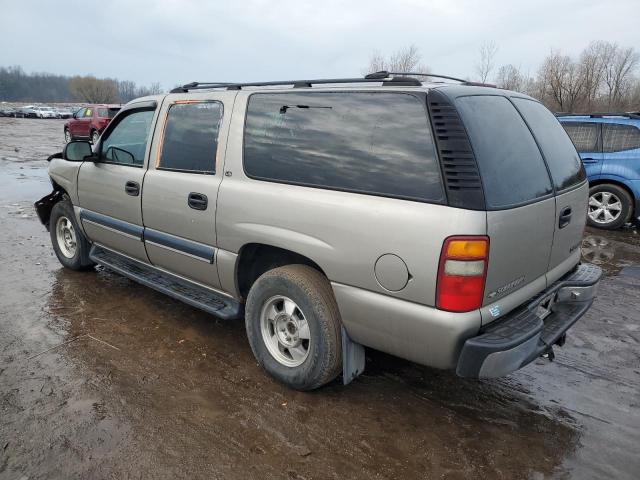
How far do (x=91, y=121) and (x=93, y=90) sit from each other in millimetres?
88254

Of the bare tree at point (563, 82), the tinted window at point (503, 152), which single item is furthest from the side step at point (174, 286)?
the bare tree at point (563, 82)

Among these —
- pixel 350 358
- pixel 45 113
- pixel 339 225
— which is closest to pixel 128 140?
pixel 339 225

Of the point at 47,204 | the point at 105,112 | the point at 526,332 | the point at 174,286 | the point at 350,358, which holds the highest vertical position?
the point at 105,112

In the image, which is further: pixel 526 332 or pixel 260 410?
pixel 260 410

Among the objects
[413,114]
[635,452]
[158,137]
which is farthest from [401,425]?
[158,137]

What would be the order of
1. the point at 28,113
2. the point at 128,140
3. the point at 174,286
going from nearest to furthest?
the point at 174,286
the point at 128,140
the point at 28,113

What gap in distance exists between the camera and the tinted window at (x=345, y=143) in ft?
8.05

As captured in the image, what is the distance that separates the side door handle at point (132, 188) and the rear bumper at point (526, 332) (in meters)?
2.89

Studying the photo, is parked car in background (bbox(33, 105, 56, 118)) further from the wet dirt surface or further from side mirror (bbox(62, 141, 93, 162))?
the wet dirt surface

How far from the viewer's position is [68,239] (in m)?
5.29

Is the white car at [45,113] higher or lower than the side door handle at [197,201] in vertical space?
higher

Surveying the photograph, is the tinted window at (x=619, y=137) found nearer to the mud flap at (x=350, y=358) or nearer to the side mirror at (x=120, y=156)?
the mud flap at (x=350, y=358)

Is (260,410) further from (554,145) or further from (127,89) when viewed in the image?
(127,89)

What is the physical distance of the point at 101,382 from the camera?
3170 millimetres
